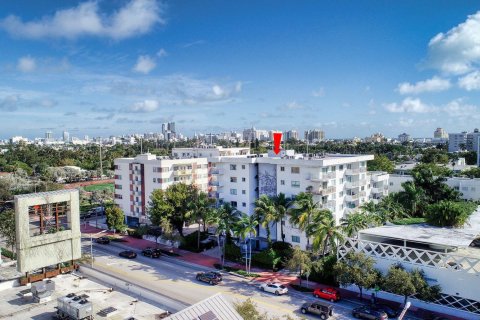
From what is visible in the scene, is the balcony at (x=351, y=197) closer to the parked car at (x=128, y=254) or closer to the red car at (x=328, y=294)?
the red car at (x=328, y=294)

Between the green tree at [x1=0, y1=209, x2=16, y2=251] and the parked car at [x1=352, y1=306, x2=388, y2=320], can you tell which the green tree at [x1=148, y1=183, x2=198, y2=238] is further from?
the parked car at [x1=352, y1=306, x2=388, y2=320]

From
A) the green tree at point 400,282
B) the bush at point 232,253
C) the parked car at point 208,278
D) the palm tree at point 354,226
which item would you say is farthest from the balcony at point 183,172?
the green tree at point 400,282

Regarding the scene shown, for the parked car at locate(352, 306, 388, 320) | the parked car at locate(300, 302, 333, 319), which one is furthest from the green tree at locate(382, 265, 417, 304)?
the parked car at locate(300, 302, 333, 319)

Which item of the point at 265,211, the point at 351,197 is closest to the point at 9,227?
the point at 265,211

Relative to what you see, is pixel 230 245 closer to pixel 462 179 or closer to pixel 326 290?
pixel 326 290

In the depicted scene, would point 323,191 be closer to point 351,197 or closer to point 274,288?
point 351,197

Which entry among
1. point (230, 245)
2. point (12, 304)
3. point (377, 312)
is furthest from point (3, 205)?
point (377, 312)
